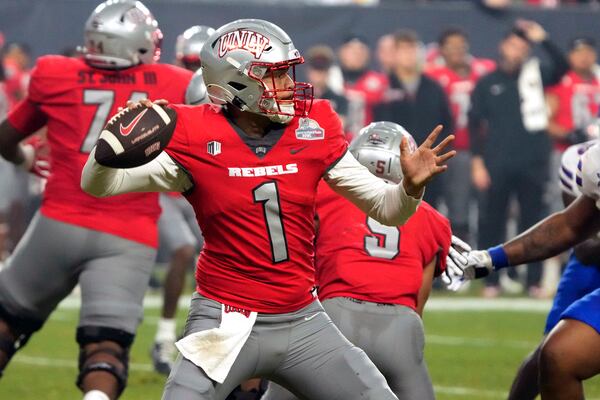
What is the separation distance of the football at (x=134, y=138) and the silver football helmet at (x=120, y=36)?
5.64 feet

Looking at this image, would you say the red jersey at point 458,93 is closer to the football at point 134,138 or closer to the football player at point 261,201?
the football player at point 261,201

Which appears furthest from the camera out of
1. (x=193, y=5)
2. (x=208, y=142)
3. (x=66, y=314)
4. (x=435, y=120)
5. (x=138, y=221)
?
(x=193, y=5)

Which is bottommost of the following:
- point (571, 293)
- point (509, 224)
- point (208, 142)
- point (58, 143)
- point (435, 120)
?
point (509, 224)

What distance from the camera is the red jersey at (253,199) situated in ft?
14.5

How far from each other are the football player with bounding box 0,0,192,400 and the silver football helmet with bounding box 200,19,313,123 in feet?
4.57

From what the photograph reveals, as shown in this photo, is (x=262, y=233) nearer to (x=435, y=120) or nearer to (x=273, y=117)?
(x=273, y=117)

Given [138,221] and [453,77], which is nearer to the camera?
[138,221]

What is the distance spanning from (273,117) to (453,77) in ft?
29.0

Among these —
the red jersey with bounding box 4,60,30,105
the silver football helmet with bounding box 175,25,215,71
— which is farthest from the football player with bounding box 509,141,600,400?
the red jersey with bounding box 4,60,30,105

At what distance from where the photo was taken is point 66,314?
433 inches

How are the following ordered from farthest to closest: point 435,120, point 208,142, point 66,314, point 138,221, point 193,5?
point 193,5
point 435,120
point 66,314
point 138,221
point 208,142

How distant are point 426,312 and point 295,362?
6.91 metres

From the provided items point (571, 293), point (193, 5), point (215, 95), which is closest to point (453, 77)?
point (193, 5)

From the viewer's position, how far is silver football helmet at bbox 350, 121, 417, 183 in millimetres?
5551
